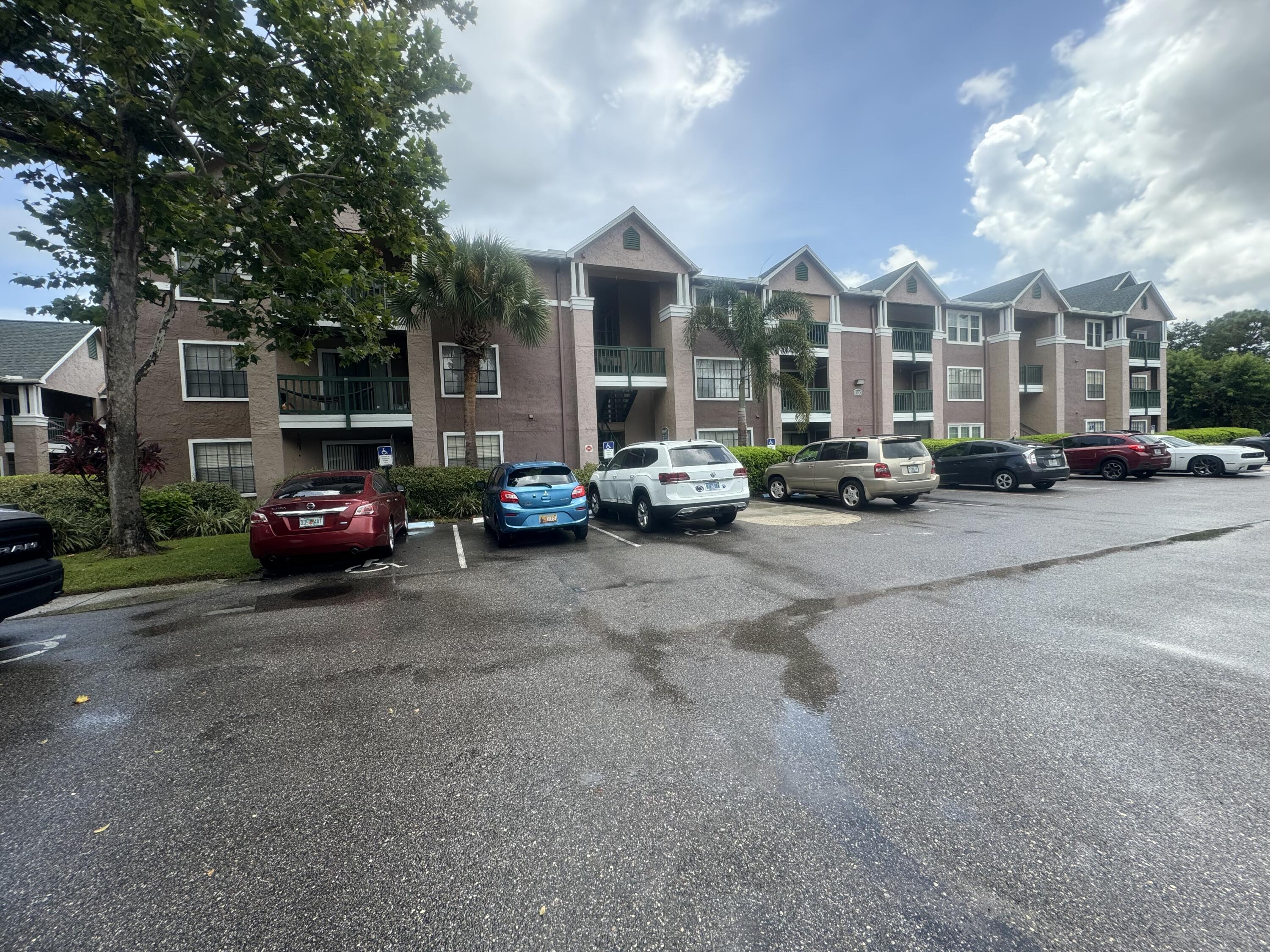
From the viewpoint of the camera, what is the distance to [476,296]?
15188 mm

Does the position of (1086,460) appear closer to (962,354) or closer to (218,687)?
(962,354)

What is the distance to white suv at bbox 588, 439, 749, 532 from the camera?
10.7 metres

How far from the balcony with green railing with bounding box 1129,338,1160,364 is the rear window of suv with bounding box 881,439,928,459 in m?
29.3

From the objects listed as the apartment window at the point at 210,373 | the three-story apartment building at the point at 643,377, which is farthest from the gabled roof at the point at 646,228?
the apartment window at the point at 210,373

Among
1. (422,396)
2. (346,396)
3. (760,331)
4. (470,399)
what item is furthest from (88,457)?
(760,331)

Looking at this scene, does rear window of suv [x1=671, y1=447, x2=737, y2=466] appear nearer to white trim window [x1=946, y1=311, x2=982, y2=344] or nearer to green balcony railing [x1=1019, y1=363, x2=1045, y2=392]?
white trim window [x1=946, y1=311, x2=982, y2=344]

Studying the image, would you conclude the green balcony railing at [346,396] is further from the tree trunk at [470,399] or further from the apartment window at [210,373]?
the tree trunk at [470,399]

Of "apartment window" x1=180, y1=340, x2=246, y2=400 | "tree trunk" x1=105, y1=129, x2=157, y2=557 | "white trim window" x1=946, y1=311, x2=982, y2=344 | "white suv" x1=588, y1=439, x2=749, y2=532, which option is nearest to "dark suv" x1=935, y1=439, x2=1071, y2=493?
"white suv" x1=588, y1=439, x2=749, y2=532

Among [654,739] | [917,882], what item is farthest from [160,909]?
[917,882]

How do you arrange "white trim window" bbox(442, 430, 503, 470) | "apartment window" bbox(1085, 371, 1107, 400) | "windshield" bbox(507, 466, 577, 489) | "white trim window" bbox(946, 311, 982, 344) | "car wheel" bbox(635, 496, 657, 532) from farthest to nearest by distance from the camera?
"apartment window" bbox(1085, 371, 1107, 400) < "white trim window" bbox(946, 311, 982, 344) < "white trim window" bbox(442, 430, 503, 470) < "car wheel" bbox(635, 496, 657, 532) < "windshield" bbox(507, 466, 577, 489)

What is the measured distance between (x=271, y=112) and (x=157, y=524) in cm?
886

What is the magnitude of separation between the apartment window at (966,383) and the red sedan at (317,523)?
28.6 m

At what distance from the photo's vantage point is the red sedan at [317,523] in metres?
8.07

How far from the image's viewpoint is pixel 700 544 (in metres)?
9.73
